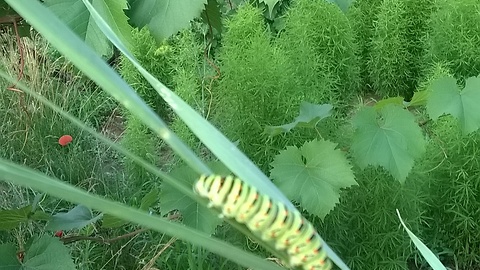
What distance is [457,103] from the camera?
112 centimetres

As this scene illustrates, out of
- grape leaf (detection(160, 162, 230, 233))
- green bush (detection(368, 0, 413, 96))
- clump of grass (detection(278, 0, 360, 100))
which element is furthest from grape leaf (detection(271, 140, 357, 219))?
green bush (detection(368, 0, 413, 96))

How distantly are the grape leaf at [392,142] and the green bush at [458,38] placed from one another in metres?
1.04

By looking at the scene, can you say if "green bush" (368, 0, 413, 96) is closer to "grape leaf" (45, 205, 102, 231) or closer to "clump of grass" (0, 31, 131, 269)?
"clump of grass" (0, 31, 131, 269)

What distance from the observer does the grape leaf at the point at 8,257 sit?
2.62 feet

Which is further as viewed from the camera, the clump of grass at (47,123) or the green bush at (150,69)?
the green bush at (150,69)

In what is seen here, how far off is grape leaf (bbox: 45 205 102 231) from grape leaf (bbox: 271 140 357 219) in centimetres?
32

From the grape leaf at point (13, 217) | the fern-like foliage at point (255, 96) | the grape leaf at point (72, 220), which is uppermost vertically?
the grape leaf at point (13, 217)

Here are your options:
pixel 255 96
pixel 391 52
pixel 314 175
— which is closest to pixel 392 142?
pixel 314 175

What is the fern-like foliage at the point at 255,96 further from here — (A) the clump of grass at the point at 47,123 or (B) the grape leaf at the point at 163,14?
(B) the grape leaf at the point at 163,14

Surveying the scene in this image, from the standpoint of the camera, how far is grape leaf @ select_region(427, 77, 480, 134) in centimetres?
109

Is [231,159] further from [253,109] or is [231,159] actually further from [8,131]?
[8,131]

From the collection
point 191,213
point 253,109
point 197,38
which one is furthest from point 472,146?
point 197,38

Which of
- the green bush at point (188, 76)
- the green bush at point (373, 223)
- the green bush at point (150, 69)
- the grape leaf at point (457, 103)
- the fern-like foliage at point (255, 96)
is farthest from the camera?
the green bush at point (150, 69)

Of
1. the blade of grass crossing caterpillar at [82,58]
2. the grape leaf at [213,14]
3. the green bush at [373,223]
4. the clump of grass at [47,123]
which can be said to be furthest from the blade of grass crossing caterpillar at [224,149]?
the clump of grass at [47,123]
